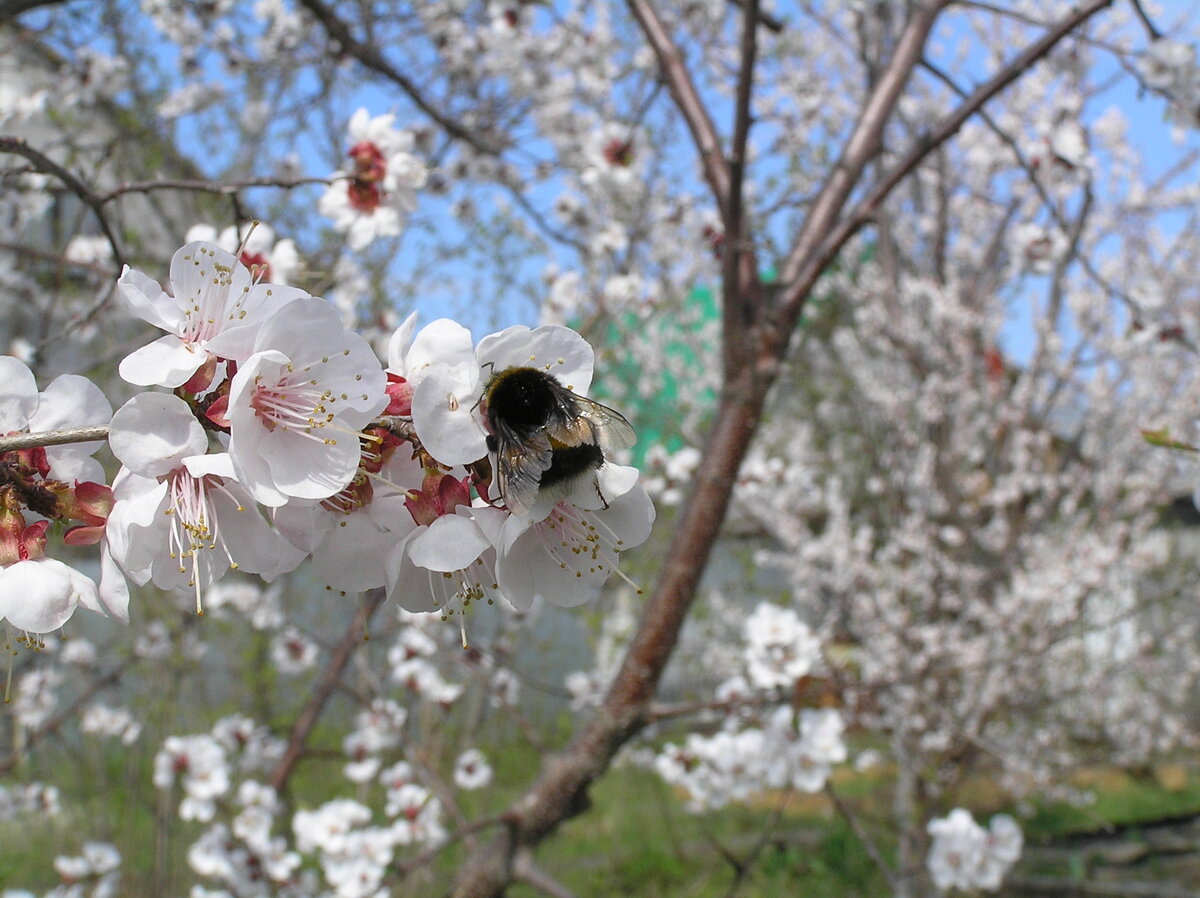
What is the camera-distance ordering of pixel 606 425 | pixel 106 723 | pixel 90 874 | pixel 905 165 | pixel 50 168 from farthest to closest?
pixel 106 723 < pixel 90 874 < pixel 905 165 < pixel 50 168 < pixel 606 425

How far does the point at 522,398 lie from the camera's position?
2.51 feet

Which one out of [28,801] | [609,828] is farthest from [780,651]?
[609,828]

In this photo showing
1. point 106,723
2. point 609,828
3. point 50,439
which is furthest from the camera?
point 609,828

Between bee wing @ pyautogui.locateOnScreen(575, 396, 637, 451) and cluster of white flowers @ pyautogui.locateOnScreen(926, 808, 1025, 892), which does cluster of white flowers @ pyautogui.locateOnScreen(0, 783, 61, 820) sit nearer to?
cluster of white flowers @ pyautogui.locateOnScreen(926, 808, 1025, 892)

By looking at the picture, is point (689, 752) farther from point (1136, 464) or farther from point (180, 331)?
point (1136, 464)

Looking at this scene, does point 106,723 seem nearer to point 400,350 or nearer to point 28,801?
point 28,801

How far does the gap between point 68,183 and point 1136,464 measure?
7.01m

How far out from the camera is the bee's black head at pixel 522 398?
2.47ft

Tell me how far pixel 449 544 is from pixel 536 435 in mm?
121

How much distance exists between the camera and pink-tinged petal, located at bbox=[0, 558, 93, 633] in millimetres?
752

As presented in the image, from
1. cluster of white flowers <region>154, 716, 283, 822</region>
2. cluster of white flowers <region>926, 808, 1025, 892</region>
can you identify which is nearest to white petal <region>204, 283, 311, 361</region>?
cluster of white flowers <region>926, 808, 1025, 892</region>

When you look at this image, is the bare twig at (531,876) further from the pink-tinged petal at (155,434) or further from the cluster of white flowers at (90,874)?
the cluster of white flowers at (90,874)

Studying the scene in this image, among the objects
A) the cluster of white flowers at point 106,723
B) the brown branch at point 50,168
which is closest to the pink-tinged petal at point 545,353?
the brown branch at point 50,168

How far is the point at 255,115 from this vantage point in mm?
5395
